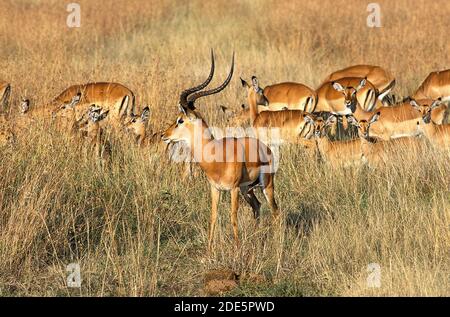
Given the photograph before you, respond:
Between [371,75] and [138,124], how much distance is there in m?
3.70

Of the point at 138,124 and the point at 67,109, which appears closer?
the point at 67,109

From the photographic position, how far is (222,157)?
5.96 metres

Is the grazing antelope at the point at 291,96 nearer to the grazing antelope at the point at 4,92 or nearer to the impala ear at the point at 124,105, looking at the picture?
the impala ear at the point at 124,105

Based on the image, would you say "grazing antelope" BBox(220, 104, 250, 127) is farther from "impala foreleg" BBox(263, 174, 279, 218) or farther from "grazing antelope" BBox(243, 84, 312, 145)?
"impala foreleg" BBox(263, 174, 279, 218)

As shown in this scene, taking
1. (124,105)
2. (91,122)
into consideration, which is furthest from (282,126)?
(91,122)

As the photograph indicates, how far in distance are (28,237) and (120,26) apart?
9.36m

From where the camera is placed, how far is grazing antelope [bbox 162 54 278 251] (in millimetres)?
5922

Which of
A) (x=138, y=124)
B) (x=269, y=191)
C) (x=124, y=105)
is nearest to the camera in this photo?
(x=269, y=191)

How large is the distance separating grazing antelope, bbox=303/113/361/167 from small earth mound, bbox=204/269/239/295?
2.92 m

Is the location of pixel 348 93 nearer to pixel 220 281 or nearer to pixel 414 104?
pixel 414 104

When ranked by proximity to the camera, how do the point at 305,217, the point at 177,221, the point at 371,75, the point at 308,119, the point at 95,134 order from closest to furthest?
the point at 177,221 < the point at 305,217 < the point at 95,134 < the point at 308,119 < the point at 371,75

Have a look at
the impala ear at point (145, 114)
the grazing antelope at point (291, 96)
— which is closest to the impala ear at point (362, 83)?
the grazing antelope at point (291, 96)
